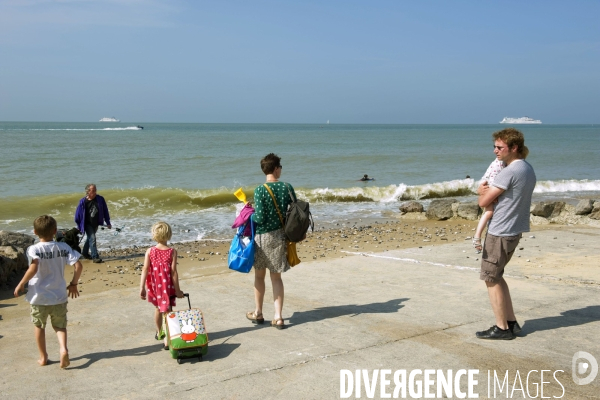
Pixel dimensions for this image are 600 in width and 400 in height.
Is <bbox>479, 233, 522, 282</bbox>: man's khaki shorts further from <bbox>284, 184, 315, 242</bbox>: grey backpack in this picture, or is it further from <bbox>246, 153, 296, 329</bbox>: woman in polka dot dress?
<bbox>246, 153, 296, 329</bbox>: woman in polka dot dress

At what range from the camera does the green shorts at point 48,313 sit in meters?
4.89

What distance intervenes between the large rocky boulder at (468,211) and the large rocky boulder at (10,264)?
10556 mm

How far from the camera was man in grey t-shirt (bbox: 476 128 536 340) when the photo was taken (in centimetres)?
504

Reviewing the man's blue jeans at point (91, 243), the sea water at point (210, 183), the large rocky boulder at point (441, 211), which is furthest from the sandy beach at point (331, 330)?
the large rocky boulder at point (441, 211)

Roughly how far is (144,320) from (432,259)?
14.8ft

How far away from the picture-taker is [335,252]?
1015 centimetres

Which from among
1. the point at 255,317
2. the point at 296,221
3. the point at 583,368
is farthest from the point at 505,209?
the point at 255,317

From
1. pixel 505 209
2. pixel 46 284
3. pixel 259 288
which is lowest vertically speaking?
pixel 259 288

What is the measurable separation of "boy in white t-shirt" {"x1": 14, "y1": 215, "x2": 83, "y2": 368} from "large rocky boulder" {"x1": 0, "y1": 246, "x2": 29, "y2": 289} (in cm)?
418

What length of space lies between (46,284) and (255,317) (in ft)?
6.62

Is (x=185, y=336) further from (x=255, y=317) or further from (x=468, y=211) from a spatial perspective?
(x=468, y=211)

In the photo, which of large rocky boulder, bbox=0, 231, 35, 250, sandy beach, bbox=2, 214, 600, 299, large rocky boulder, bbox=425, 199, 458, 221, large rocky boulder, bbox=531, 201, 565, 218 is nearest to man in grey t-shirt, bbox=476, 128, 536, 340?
sandy beach, bbox=2, 214, 600, 299

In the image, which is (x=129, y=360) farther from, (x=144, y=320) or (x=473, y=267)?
Result: (x=473, y=267)

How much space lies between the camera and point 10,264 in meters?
8.93
